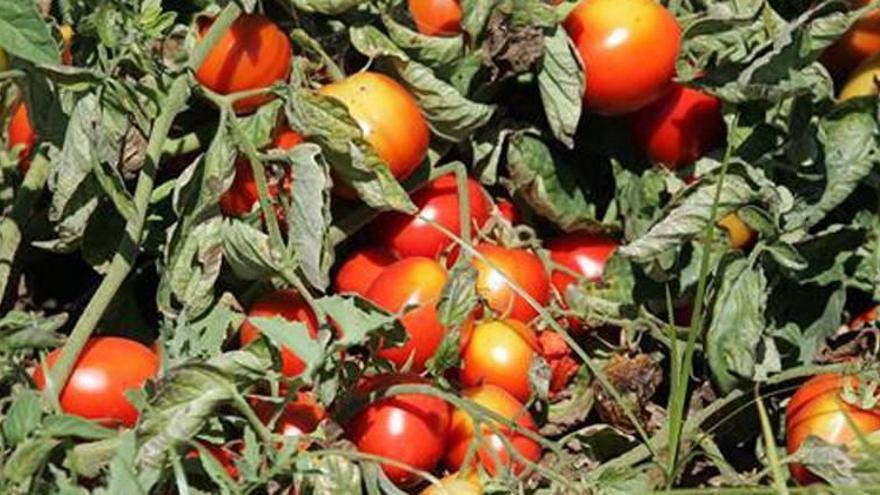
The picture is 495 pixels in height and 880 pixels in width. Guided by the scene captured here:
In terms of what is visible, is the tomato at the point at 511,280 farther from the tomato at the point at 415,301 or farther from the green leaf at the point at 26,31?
the green leaf at the point at 26,31

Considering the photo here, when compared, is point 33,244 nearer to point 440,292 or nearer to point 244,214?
point 244,214

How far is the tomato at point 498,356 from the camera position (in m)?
2.09

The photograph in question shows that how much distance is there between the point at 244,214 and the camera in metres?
2.07

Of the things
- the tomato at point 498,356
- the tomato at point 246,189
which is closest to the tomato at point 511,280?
the tomato at point 498,356

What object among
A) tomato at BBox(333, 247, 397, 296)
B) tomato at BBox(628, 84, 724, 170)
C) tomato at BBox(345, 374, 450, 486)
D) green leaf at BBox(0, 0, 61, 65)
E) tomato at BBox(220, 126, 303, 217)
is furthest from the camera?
tomato at BBox(628, 84, 724, 170)

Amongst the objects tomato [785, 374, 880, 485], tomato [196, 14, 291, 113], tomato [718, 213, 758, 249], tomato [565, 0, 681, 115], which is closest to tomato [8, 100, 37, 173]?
tomato [196, 14, 291, 113]

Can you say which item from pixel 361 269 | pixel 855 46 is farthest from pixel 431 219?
pixel 855 46

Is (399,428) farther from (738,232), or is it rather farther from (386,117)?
(738,232)

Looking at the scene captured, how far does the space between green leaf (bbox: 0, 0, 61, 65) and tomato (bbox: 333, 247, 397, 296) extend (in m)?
0.50

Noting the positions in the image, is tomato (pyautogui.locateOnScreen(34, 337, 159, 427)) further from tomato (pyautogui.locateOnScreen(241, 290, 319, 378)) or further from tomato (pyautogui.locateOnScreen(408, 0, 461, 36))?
tomato (pyautogui.locateOnScreen(408, 0, 461, 36))

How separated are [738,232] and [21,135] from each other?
2.90 ft

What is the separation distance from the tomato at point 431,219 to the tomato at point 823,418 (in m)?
0.45

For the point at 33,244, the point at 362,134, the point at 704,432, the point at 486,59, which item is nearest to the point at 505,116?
the point at 486,59

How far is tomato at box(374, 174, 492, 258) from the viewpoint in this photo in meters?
2.19
